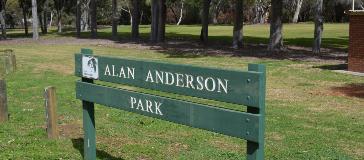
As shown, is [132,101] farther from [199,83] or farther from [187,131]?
[187,131]

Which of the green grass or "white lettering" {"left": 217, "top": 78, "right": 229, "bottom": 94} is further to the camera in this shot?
the green grass

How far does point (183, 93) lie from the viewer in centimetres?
529

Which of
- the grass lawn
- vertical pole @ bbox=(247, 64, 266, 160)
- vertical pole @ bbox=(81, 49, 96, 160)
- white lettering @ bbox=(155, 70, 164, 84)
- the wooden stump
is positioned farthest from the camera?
the wooden stump

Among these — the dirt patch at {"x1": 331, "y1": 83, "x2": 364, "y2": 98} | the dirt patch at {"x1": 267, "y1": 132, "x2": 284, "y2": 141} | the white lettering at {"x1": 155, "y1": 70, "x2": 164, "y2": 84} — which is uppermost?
the white lettering at {"x1": 155, "y1": 70, "x2": 164, "y2": 84}

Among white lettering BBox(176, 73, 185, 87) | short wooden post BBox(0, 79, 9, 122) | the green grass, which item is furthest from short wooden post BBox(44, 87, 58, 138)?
the green grass

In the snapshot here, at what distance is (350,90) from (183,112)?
10.9 metres

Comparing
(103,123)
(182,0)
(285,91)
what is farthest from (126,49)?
(182,0)

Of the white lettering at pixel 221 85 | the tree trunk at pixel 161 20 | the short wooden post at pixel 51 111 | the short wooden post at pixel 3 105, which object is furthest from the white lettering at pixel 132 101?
the tree trunk at pixel 161 20

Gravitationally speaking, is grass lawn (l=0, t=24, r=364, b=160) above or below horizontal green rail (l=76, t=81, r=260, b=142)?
below

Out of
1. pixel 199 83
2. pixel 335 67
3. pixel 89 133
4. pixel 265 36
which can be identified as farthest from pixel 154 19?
pixel 199 83

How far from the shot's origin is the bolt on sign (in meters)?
4.68

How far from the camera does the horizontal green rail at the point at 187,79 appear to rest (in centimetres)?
467

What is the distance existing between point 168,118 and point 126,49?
28.0 metres

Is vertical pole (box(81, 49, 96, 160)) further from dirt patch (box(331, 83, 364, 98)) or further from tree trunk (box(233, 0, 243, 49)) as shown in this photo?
tree trunk (box(233, 0, 243, 49))
